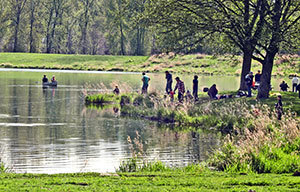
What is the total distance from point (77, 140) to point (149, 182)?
1187 centimetres

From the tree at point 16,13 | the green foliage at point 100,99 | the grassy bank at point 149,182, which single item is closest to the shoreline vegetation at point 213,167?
the grassy bank at point 149,182

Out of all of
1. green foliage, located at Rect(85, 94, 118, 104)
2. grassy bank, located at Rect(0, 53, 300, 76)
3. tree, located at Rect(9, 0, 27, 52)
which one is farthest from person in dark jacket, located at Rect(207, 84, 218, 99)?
tree, located at Rect(9, 0, 27, 52)

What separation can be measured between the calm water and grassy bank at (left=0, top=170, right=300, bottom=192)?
3.80m

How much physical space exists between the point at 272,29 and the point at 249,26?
70.6 inches

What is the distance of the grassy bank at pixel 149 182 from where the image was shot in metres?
11.8

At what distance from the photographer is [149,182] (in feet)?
41.1

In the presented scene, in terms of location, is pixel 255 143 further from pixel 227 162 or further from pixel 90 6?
pixel 90 6

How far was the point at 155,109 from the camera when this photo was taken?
109ft

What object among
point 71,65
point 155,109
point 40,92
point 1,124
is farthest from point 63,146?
point 71,65

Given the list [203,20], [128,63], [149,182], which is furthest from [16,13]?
[149,182]

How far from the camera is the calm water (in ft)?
61.6

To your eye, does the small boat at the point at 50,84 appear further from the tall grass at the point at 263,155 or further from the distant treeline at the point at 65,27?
the distant treeline at the point at 65,27

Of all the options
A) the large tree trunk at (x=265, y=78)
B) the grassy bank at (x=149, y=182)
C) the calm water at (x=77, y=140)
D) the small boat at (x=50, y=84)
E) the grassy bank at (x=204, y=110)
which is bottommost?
the calm water at (x=77, y=140)

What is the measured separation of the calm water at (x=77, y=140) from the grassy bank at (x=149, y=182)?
3.80 meters
